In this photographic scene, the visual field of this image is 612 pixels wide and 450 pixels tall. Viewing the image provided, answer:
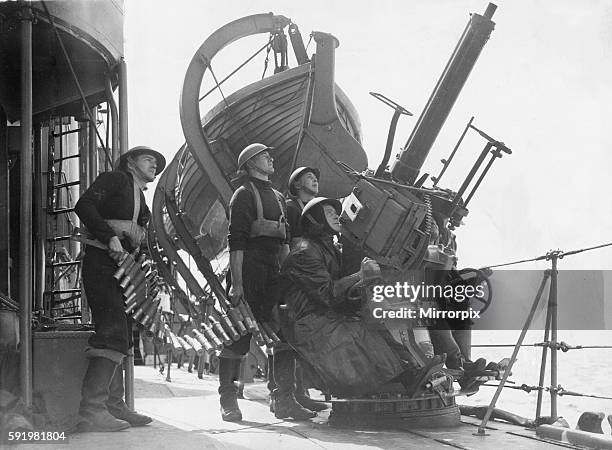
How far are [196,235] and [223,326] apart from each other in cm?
734

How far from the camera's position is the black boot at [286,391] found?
440 cm

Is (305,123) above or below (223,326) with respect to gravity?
above

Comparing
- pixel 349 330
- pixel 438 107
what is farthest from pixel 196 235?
pixel 349 330

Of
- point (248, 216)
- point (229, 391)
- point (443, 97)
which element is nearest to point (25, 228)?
point (248, 216)

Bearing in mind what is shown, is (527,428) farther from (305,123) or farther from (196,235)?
(196,235)

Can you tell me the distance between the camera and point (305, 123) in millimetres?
6711

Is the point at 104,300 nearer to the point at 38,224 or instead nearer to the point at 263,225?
the point at 263,225

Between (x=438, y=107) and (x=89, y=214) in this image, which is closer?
(x=89, y=214)

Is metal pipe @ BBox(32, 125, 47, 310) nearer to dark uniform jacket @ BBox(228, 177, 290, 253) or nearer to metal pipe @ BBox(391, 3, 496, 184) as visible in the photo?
dark uniform jacket @ BBox(228, 177, 290, 253)

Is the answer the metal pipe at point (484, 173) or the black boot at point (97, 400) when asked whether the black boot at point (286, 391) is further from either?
the metal pipe at point (484, 173)

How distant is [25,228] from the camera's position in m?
3.80

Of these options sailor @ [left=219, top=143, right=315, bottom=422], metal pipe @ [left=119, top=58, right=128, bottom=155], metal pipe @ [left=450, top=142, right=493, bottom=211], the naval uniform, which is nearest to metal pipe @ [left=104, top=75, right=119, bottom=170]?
metal pipe @ [left=119, top=58, right=128, bottom=155]

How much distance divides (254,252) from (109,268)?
2.97 feet

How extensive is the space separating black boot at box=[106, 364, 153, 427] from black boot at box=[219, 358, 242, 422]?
0.51 metres
